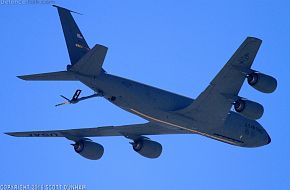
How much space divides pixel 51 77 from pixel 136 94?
5.22 m

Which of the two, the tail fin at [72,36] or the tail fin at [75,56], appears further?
the tail fin at [72,36]

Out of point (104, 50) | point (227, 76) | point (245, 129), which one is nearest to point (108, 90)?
point (104, 50)

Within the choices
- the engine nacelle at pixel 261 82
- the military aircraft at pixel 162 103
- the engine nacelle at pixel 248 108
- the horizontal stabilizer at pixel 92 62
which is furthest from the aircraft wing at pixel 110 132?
the horizontal stabilizer at pixel 92 62

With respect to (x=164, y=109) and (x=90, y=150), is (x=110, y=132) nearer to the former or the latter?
(x=90, y=150)

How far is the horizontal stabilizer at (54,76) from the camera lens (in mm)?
37125

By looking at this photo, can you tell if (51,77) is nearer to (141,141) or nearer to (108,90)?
(108,90)

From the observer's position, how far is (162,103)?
41.0 metres

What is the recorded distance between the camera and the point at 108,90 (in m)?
39.0

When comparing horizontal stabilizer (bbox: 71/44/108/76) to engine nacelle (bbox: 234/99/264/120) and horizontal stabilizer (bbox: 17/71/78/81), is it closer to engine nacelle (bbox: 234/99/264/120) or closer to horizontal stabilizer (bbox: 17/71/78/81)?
horizontal stabilizer (bbox: 17/71/78/81)

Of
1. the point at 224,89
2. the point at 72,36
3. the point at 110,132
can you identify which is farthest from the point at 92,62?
the point at 110,132

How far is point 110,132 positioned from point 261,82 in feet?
41.1

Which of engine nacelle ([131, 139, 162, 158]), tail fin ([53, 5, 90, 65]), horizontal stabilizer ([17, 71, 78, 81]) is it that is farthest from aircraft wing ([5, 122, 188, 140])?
horizontal stabilizer ([17, 71, 78, 81])

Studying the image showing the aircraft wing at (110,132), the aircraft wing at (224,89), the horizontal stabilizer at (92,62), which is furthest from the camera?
the aircraft wing at (110,132)

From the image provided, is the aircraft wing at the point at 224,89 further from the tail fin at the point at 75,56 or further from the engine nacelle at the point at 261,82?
the tail fin at the point at 75,56
